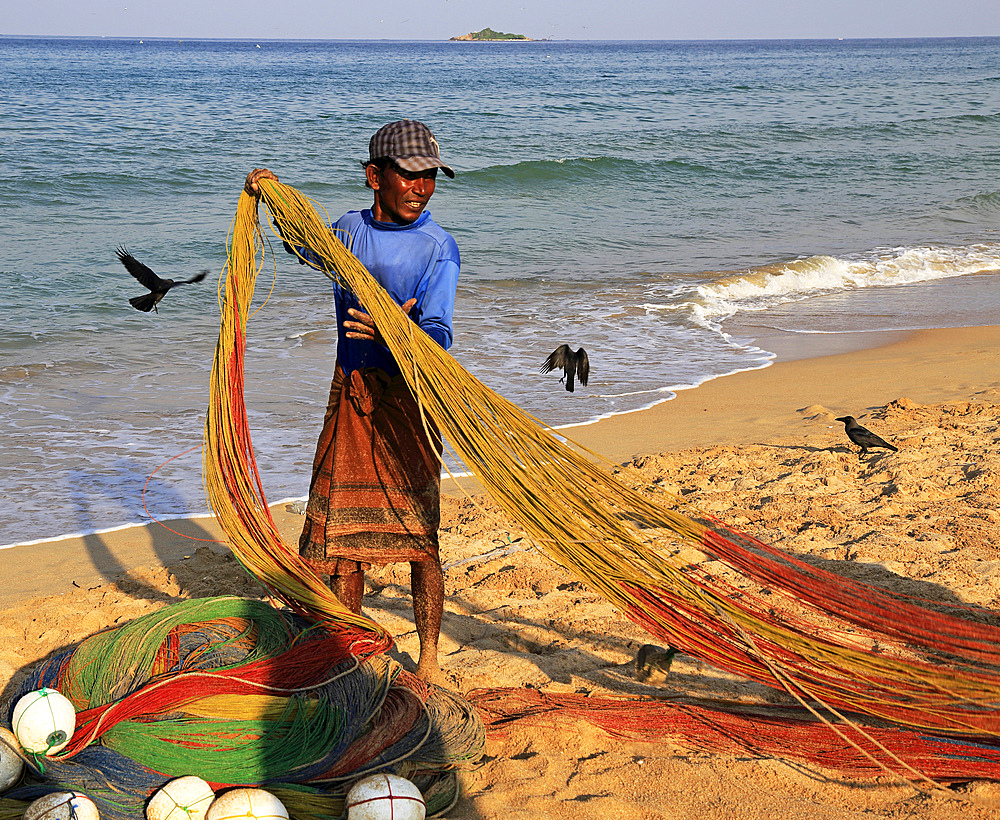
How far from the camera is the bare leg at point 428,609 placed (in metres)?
2.82

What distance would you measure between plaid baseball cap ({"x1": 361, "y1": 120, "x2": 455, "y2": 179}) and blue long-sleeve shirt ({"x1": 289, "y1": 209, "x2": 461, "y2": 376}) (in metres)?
0.17

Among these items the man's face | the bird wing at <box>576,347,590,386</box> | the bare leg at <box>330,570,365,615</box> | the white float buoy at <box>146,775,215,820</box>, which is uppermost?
the man's face

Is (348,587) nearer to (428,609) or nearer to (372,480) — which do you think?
(428,609)

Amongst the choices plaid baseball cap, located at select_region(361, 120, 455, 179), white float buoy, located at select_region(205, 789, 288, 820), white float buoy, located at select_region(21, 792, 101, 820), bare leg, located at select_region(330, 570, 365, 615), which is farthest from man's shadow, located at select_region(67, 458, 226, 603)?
plaid baseball cap, located at select_region(361, 120, 455, 179)

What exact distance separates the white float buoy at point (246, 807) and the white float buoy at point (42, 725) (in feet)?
1.58

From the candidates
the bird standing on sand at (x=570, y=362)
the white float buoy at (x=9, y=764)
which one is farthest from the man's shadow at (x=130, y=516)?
the bird standing on sand at (x=570, y=362)

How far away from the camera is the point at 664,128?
2459 centimetres

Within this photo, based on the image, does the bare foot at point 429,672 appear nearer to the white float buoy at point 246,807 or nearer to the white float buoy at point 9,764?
the white float buoy at point 246,807

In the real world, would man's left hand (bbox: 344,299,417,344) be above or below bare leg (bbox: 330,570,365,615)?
above

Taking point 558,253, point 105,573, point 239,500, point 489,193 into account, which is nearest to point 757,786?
point 239,500

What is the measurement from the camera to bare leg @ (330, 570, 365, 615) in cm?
286

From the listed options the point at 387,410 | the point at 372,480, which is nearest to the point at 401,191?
the point at 387,410

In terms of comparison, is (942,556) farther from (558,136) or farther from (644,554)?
(558,136)

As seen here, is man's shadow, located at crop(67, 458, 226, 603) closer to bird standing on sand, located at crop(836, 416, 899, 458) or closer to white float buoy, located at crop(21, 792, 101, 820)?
white float buoy, located at crop(21, 792, 101, 820)
